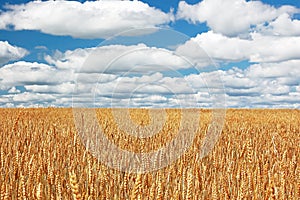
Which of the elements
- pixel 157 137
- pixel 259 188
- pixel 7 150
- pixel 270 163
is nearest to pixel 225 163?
pixel 270 163

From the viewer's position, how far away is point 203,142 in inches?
282

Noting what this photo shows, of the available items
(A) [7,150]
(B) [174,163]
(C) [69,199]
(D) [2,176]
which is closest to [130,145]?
(B) [174,163]

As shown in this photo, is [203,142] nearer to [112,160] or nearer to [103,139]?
[103,139]

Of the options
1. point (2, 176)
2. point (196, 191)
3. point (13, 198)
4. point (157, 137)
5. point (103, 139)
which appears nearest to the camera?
point (13, 198)

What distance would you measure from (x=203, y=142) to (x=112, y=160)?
8.24ft

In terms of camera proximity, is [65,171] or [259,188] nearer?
[259,188]

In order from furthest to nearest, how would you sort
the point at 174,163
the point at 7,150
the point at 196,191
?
the point at 7,150, the point at 174,163, the point at 196,191

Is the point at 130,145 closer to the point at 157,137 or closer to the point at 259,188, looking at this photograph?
the point at 157,137

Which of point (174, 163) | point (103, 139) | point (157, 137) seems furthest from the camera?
point (157, 137)

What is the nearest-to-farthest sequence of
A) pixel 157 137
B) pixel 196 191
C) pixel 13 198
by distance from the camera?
pixel 13 198, pixel 196 191, pixel 157 137

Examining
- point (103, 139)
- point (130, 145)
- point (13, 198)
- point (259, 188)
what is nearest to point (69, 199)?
point (13, 198)

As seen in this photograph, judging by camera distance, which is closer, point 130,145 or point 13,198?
point 13,198

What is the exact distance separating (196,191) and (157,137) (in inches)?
153

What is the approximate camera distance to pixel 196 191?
3.63 meters
